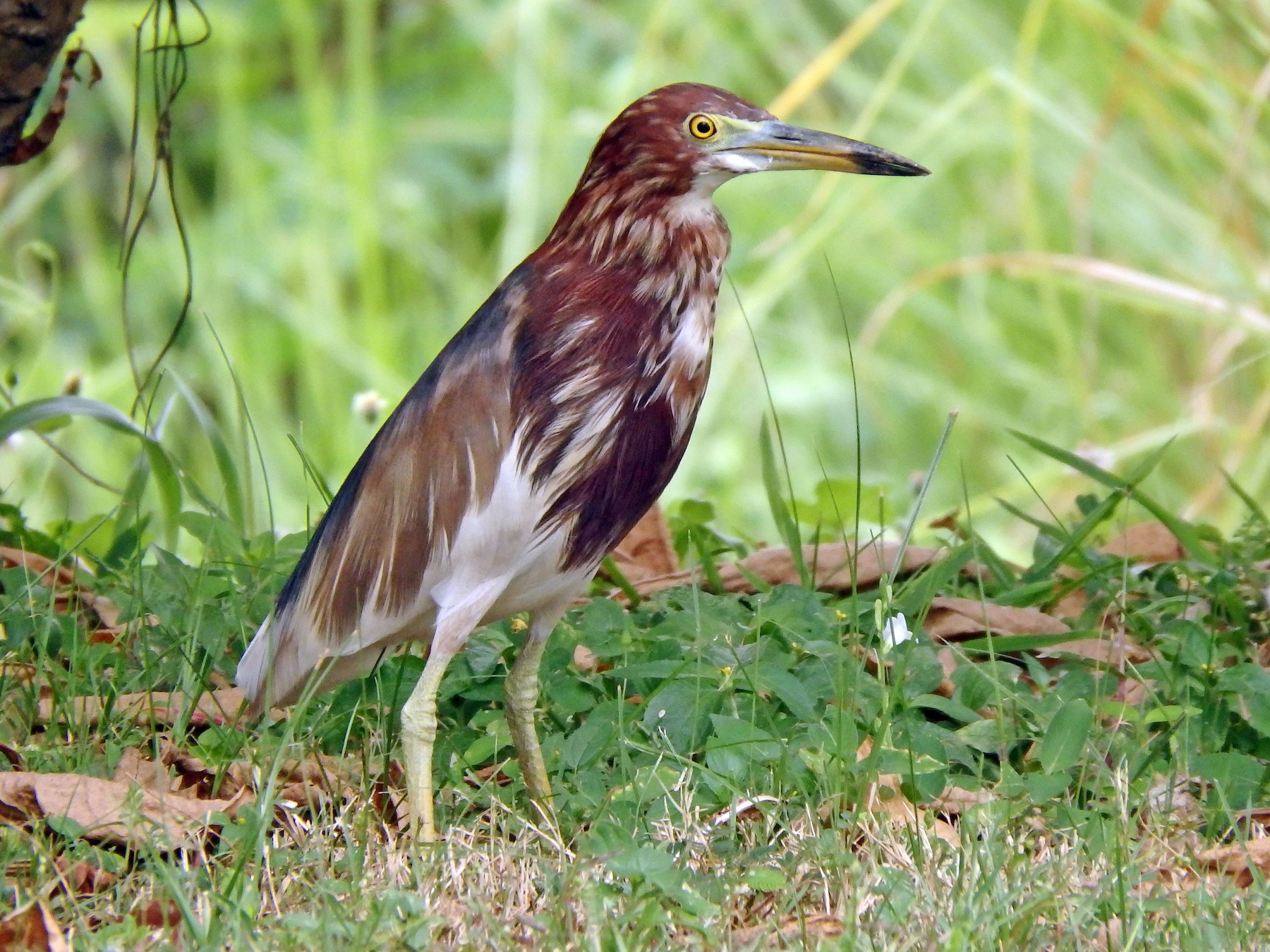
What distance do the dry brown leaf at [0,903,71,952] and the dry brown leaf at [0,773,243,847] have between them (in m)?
0.24

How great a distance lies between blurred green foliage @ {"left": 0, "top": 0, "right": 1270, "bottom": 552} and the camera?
5535 mm

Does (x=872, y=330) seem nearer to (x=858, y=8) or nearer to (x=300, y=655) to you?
(x=858, y=8)

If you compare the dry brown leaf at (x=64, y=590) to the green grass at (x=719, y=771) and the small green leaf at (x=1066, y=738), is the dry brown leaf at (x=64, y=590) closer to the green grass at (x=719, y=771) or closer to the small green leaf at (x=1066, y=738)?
the green grass at (x=719, y=771)

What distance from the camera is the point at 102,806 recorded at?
251 centimetres

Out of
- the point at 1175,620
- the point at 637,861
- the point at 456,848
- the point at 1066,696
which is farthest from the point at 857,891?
the point at 1175,620

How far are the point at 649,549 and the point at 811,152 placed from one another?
1.44m

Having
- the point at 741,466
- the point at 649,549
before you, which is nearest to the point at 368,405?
the point at 649,549

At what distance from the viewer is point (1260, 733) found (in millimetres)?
2766

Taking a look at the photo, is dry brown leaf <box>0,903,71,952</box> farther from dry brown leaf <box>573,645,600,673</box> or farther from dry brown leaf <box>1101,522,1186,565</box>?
dry brown leaf <box>1101,522,1186,565</box>

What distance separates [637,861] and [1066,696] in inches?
40.1

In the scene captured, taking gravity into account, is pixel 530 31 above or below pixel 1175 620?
above

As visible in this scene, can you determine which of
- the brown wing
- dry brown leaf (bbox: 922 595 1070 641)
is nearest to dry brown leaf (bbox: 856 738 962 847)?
dry brown leaf (bbox: 922 595 1070 641)

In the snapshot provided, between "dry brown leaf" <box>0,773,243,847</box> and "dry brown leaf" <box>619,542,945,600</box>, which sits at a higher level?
"dry brown leaf" <box>619,542,945,600</box>

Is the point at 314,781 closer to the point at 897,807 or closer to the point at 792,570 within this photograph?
the point at 897,807
